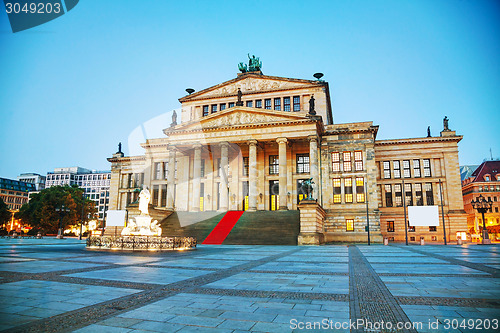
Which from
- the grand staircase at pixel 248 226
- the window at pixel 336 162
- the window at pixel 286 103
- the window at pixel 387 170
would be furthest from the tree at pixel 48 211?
the window at pixel 387 170

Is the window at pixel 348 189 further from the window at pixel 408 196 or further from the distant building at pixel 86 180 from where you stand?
the distant building at pixel 86 180

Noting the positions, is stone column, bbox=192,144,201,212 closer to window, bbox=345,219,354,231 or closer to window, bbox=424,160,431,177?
window, bbox=345,219,354,231

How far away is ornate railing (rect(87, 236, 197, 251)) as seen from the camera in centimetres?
2219

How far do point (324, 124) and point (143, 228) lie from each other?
33571 millimetres

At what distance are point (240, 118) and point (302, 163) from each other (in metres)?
11.5

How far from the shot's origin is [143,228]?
957 inches

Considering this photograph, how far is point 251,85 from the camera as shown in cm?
5284

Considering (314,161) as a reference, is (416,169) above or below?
above

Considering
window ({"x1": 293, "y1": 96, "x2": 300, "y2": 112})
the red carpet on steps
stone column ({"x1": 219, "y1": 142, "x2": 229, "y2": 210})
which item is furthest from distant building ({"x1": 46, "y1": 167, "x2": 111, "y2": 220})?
the red carpet on steps

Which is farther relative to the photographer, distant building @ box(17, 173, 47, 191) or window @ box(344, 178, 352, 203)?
distant building @ box(17, 173, 47, 191)

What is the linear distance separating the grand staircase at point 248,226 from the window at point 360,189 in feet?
39.6

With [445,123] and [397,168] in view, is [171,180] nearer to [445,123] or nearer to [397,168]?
[397,168]

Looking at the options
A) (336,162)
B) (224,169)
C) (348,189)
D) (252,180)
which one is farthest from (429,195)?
(224,169)

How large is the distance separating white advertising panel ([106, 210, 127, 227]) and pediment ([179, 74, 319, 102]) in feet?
75.6
